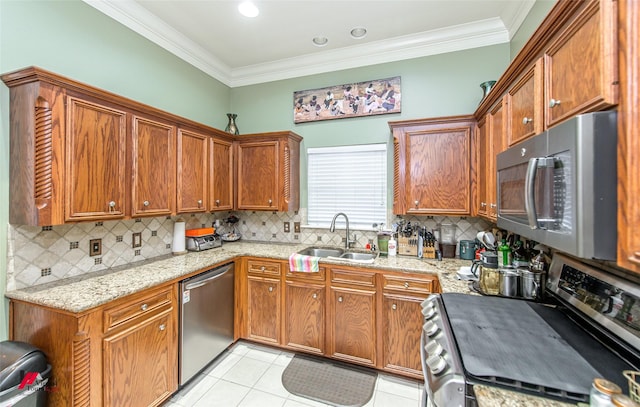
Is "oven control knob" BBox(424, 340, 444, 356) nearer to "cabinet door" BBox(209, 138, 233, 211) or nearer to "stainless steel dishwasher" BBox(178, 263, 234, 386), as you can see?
"stainless steel dishwasher" BBox(178, 263, 234, 386)

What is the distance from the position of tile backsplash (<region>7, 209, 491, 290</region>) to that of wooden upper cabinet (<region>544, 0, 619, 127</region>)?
1.72 meters

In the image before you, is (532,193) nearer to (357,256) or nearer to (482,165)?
(482,165)

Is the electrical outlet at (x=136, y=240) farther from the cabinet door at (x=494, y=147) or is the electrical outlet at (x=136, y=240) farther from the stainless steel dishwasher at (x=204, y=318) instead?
the cabinet door at (x=494, y=147)

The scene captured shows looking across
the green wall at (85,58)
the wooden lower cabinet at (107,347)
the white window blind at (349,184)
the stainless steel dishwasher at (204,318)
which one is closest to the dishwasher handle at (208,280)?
the stainless steel dishwasher at (204,318)

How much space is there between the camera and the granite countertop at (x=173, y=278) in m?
0.86

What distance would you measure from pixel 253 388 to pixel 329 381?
2.08ft

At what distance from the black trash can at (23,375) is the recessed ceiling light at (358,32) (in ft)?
11.2

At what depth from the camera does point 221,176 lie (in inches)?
120

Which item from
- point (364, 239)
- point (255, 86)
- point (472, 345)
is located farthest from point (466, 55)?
point (472, 345)

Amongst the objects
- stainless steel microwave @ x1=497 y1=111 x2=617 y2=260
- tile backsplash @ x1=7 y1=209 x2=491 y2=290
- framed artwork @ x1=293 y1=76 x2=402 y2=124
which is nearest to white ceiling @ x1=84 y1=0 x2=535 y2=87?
framed artwork @ x1=293 y1=76 x2=402 y2=124

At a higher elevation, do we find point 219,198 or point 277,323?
point 219,198

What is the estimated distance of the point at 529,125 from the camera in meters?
1.41

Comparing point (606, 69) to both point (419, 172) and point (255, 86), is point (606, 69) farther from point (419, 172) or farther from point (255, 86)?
point (255, 86)

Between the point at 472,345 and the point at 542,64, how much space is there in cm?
134
